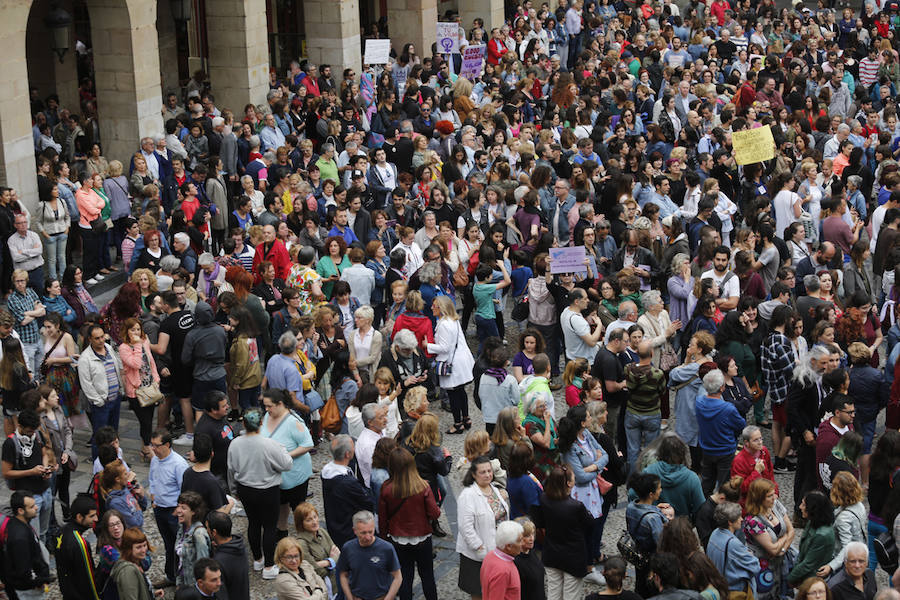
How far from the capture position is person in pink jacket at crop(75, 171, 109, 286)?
695 inches

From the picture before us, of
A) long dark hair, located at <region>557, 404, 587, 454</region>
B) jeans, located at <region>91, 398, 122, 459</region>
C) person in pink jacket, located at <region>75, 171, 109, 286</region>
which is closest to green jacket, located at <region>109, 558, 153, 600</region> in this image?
long dark hair, located at <region>557, 404, 587, 454</region>

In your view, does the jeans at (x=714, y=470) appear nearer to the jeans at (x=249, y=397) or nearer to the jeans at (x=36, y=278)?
the jeans at (x=249, y=397)

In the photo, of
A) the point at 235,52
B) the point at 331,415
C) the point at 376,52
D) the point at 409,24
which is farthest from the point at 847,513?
the point at 409,24

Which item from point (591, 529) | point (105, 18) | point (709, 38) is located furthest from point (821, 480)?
point (709, 38)

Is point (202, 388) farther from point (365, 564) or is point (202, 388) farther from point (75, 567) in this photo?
point (365, 564)

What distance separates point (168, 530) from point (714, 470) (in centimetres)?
463

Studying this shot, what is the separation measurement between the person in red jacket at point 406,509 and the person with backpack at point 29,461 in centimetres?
303

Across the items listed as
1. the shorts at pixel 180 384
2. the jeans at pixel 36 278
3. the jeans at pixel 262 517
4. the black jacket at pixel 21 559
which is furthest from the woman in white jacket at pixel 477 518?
the jeans at pixel 36 278

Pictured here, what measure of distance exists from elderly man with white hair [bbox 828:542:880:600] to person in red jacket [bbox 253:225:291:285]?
8022mm

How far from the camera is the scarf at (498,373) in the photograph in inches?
483

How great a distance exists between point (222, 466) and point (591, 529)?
3282 millimetres

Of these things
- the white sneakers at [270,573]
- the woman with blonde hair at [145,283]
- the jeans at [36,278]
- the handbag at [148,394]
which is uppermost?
the woman with blonde hair at [145,283]

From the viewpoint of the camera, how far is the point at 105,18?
2103cm

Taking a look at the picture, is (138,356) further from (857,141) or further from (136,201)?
(857,141)
